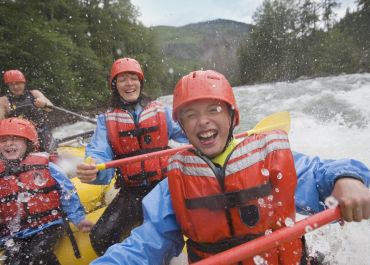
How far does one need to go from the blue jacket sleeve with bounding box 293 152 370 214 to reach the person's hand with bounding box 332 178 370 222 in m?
0.09

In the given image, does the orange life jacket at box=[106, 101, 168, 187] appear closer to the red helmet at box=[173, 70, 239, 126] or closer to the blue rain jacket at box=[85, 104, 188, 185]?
the blue rain jacket at box=[85, 104, 188, 185]

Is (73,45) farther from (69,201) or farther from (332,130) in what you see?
(69,201)

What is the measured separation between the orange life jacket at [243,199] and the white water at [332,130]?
145cm

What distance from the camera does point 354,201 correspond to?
1.40 m

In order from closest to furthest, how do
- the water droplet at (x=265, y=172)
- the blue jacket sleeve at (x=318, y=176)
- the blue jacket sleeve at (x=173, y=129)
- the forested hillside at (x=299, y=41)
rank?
the blue jacket sleeve at (x=318, y=176), the water droplet at (x=265, y=172), the blue jacket sleeve at (x=173, y=129), the forested hillside at (x=299, y=41)

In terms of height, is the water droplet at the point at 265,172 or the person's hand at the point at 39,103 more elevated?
the person's hand at the point at 39,103

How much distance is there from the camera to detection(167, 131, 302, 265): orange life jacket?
1.65 metres

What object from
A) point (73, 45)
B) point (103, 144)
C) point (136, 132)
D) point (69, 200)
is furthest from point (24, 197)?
point (73, 45)

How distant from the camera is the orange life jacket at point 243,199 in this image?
165 cm

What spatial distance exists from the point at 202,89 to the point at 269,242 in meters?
0.77

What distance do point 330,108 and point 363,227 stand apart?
21.0 feet

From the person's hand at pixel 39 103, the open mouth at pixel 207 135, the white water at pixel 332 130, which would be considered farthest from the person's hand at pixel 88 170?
the person's hand at pixel 39 103

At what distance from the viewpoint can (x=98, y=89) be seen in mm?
21422

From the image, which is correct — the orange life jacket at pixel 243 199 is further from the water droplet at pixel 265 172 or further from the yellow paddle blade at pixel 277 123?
the yellow paddle blade at pixel 277 123
